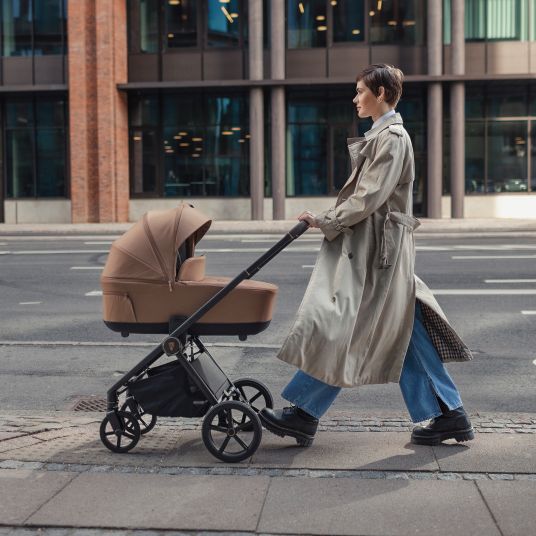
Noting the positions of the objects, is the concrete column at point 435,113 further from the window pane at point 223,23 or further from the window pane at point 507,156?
the window pane at point 223,23

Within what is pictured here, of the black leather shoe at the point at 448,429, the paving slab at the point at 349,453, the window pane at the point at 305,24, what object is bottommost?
the paving slab at the point at 349,453

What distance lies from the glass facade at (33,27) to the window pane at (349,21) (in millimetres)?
9245

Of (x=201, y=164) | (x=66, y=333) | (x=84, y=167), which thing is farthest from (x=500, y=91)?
(x=66, y=333)

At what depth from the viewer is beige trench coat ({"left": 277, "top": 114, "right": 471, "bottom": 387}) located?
4.87 metres

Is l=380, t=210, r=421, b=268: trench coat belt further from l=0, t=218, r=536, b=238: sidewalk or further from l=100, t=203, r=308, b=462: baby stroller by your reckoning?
l=0, t=218, r=536, b=238: sidewalk

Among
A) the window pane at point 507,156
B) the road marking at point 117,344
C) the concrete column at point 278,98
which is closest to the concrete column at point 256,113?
the concrete column at point 278,98

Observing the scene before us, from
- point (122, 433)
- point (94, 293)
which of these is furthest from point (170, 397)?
point (94, 293)

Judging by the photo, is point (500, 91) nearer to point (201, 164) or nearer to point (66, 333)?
point (201, 164)

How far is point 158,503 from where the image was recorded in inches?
167

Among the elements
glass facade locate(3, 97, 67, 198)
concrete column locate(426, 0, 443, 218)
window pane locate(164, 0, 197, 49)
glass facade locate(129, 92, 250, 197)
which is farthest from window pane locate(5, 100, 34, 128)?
concrete column locate(426, 0, 443, 218)

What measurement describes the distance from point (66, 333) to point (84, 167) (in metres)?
23.1

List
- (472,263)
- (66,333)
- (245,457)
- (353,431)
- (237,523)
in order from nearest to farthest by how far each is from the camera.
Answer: (237,523)
(245,457)
(353,431)
(66,333)
(472,263)

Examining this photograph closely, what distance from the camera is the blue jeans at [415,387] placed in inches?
201

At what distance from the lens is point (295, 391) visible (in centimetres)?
515
